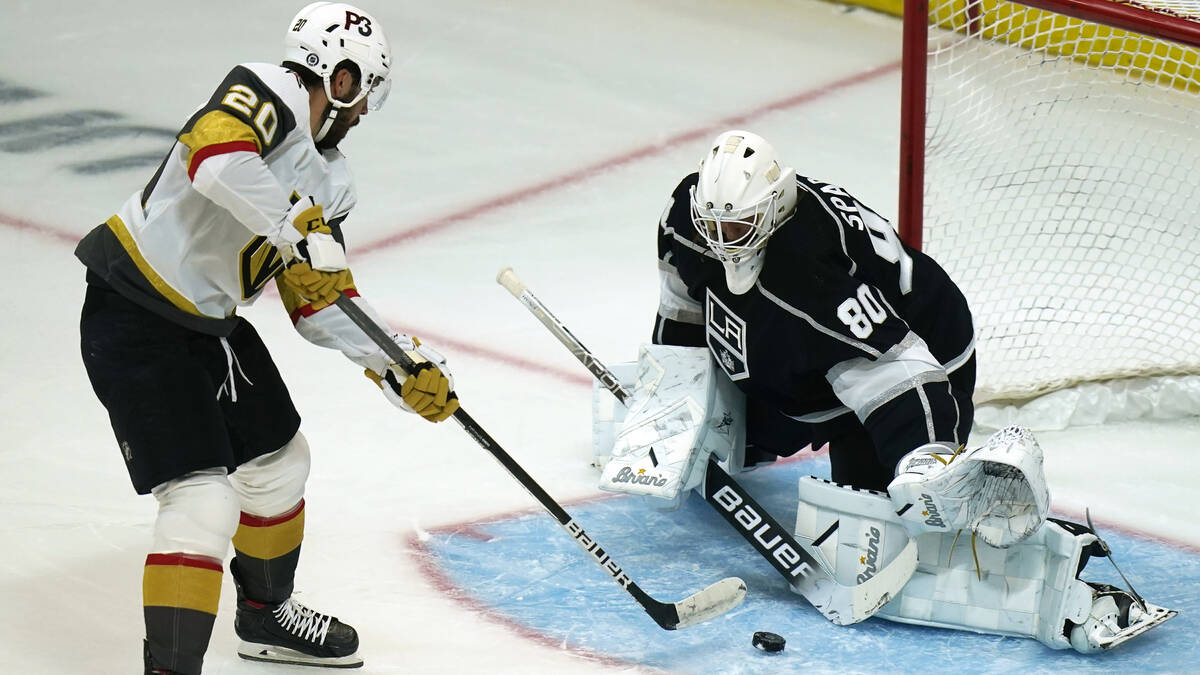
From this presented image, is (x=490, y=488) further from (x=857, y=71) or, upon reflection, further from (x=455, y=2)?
(x=455, y=2)

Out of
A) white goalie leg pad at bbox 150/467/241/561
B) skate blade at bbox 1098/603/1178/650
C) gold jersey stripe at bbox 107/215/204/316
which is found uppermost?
gold jersey stripe at bbox 107/215/204/316

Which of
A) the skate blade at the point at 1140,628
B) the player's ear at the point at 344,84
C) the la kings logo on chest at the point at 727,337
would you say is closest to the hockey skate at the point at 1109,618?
the skate blade at the point at 1140,628

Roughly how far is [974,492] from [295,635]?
4.09ft

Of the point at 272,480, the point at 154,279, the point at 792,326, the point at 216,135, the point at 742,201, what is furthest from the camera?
the point at 792,326

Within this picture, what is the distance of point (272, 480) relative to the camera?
3107mm

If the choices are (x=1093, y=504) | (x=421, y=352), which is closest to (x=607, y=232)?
(x=1093, y=504)

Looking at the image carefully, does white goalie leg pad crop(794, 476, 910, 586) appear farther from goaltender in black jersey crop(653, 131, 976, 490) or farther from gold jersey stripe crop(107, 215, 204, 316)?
gold jersey stripe crop(107, 215, 204, 316)

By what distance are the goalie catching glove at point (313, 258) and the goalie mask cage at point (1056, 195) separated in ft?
5.77

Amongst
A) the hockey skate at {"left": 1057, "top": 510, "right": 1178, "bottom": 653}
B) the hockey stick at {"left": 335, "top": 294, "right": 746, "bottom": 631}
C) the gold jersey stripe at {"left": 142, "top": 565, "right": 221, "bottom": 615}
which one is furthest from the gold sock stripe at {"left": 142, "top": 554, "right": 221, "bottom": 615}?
the hockey skate at {"left": 1057, "top": 510, "right": 1178, "bottom": 653}

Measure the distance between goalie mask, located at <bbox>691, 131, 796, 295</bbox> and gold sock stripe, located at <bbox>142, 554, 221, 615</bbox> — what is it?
109cm

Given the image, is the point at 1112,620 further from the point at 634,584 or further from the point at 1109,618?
the point at 634,584

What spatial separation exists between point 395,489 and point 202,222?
1.17 meters

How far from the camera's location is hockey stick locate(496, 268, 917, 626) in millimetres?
3260

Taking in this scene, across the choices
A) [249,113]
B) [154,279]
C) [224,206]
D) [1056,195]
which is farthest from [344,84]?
[1056,195]
